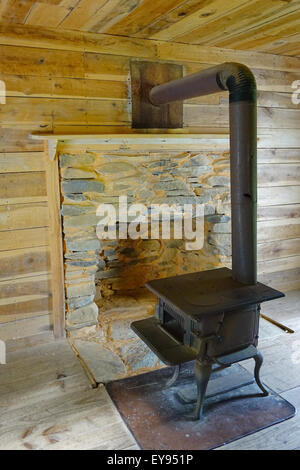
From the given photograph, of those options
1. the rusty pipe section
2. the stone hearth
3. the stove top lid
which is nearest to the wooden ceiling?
the rusty pipe section

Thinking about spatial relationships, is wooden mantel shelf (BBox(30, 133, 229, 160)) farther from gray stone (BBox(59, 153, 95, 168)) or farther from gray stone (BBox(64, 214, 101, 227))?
gray stone (BBox(64, 214, 101, 227))

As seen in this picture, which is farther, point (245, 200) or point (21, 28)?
point (21, 28)

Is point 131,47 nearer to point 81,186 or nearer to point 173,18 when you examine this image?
point 173,18

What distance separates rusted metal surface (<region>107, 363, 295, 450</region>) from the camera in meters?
2.03

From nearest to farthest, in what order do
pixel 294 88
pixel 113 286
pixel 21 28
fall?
pixel 21 28, pixel 294 88, pixel 113 286

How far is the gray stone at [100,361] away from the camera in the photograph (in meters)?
2.59

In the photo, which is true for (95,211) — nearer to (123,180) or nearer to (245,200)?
(123,180)

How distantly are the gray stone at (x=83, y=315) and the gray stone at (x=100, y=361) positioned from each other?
0.49ft

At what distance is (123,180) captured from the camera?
117 inches

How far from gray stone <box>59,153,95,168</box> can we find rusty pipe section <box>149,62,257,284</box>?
0.97m

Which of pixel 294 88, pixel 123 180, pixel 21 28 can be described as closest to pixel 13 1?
pixel 21 28

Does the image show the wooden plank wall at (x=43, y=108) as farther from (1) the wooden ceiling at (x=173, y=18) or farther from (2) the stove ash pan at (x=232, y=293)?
(2) the stove ash pan at (x=232, y=293)

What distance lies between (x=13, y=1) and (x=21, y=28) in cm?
46

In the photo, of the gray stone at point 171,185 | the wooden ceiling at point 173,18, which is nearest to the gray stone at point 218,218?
the gray stone at point 171,185
